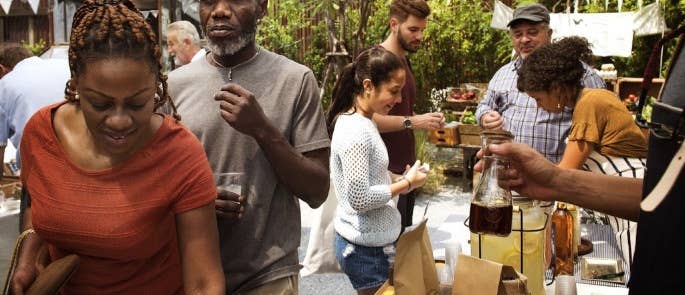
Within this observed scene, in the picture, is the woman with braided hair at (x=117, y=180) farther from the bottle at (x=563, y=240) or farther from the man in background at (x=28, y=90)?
the man in background at (x=28, y=90)

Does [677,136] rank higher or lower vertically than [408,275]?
higher

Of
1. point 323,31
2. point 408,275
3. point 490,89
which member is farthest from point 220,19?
point 323,31

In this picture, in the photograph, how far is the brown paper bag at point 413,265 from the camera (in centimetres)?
180

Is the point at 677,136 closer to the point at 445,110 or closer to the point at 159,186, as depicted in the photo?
the point at 159,186

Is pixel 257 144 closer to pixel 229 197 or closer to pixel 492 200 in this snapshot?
pixel 229 197

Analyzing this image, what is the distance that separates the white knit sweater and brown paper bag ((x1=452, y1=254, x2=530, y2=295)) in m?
1.22

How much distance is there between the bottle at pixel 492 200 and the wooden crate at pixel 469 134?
660 cm

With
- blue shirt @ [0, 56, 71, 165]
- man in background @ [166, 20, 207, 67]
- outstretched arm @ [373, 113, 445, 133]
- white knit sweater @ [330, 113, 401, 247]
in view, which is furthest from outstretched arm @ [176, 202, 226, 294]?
man in background @ [166, 20, 207, 67]

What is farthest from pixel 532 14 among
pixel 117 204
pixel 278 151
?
pixel 117 204

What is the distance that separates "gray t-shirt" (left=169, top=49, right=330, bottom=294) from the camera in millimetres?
2012

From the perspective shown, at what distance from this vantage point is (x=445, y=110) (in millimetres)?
10398

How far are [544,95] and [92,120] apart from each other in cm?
243

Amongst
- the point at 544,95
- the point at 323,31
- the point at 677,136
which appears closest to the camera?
the point at 677,136

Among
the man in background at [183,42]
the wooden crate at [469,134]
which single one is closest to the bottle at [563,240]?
the man in background at [183,42]
